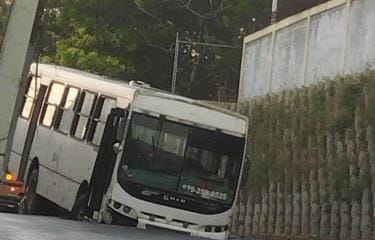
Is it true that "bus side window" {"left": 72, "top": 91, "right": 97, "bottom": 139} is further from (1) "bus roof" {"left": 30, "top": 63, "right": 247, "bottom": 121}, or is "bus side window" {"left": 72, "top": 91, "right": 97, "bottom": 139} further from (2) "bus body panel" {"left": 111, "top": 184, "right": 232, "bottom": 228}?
(2) "bus body panel" {"left": 111, "top": 184, "right": 232, "bottom": 228}

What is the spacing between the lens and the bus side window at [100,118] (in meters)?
16.5

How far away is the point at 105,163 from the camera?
1606 centimetres

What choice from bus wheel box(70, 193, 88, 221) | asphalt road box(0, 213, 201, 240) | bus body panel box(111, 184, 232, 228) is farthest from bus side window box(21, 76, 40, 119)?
asphalt road box(0, 213, 201, 240)

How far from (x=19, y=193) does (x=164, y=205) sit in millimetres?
2994

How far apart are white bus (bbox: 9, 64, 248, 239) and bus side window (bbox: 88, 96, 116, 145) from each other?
0.02 meters

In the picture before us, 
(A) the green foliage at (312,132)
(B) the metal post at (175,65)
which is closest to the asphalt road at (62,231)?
(A) the green foliage at (312,132)

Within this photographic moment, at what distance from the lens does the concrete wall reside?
19.1 m

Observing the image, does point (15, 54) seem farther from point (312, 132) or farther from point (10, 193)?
point (312, 132)

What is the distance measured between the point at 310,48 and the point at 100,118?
7.41 m

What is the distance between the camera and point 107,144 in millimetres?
A: 16031

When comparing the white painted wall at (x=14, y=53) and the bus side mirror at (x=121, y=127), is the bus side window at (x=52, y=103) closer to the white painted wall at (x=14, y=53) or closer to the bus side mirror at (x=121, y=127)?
the bus side mirror at (x=121, y=127)

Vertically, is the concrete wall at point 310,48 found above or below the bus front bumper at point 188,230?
above

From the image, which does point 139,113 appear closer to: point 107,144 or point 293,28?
point 107,144

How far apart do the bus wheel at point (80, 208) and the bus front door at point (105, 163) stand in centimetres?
27
